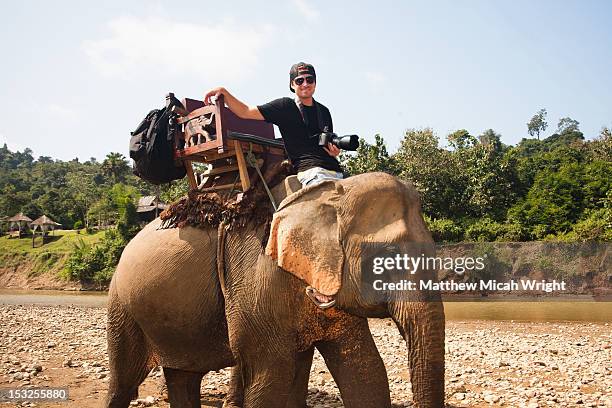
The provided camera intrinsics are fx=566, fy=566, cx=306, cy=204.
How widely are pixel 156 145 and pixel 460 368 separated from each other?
7.10 meters

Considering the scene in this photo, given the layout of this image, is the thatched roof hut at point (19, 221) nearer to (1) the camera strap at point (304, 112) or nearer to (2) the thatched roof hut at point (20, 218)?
(2) the thatched roof hut at point (20, 218)

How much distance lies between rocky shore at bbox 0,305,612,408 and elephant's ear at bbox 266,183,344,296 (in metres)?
4.06

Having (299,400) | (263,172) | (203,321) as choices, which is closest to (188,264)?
(203,321)

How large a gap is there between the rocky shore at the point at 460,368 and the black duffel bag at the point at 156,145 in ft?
12.3

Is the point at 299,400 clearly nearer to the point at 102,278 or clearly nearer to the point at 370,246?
the point at 370,246

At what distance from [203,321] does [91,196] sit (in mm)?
74898

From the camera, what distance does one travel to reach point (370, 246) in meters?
3.73

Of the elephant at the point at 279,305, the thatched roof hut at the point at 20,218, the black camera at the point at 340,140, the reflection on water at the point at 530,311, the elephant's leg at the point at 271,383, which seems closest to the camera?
the elephant at the point at 279,305

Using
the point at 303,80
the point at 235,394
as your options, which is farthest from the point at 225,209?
the point at 235,394

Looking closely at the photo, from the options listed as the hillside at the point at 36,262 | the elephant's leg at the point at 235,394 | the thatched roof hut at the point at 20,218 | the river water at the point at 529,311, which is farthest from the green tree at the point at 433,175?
the thatched roof hut at the point at 20,218

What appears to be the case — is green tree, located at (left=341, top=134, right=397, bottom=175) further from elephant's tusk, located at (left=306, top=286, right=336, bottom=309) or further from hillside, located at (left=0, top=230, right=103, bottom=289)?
elephant's tusk, located at (left=306, top=286, right=336, bottom=309)

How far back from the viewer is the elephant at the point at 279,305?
373 cm

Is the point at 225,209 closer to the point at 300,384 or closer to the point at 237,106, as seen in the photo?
the point at 237,106

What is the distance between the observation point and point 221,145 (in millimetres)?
4750
